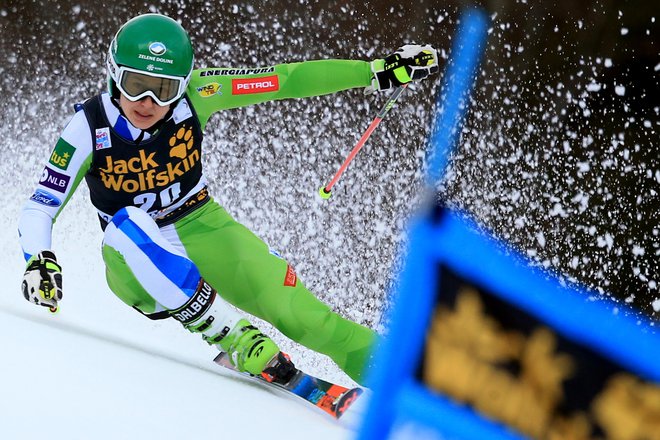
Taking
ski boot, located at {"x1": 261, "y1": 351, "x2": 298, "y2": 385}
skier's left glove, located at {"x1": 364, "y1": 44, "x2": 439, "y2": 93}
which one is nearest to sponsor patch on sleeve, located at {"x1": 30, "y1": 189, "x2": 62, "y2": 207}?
ski boot, located at {"x1": 261, "y1": 351, "x2": 298, "y2": 385}

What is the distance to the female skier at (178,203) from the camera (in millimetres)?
2305

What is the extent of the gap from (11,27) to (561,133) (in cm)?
344

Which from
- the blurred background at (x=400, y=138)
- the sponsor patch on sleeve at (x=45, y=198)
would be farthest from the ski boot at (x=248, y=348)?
the blurred background at (x=400, y=138)

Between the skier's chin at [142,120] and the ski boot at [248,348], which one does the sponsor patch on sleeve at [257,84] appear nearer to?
the skier's chin at [142,120]

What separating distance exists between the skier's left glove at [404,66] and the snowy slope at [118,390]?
1.01 m

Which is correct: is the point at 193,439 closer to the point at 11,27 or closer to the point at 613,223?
the point at 613,223

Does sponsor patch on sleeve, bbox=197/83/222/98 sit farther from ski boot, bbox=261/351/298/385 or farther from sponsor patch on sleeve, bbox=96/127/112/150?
ski boot, bbox=261/351/298/385

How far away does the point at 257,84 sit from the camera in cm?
265

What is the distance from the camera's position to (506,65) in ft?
15.8

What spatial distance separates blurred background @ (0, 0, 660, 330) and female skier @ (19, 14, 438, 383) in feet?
6.25

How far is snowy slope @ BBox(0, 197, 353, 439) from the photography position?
1602 millimetres

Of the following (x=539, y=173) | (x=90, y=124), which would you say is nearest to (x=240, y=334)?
(x=90, y=124)

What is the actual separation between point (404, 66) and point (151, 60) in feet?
2.55

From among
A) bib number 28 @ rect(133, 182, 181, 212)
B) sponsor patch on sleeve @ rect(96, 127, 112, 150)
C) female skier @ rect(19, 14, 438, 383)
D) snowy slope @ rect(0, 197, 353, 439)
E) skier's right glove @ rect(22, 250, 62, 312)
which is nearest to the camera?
snowy slope @ rect(0, 197, 353, 439)
